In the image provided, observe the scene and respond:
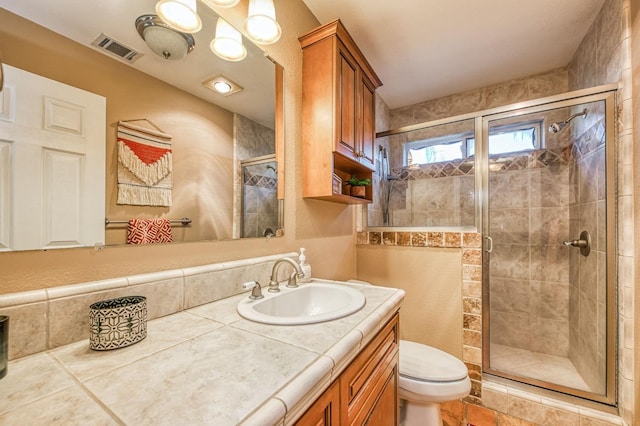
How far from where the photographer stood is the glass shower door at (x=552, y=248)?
58.9 inches

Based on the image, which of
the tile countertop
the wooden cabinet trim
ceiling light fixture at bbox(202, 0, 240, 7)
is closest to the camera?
the tile countertop

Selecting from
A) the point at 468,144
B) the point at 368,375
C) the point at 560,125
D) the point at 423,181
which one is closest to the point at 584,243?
the point at 560,125

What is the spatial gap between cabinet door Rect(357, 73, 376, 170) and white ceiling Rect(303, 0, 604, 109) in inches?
14.3

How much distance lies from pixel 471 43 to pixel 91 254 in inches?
97.6

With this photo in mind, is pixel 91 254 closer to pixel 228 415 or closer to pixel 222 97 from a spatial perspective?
pixel 228 415

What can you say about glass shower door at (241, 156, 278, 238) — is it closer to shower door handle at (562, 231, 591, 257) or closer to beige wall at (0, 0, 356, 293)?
beige wall at (0, 0, 356, 293)

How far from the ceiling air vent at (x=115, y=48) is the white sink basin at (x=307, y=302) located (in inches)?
32.3

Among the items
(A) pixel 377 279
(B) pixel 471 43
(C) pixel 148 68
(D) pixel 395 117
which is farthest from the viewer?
(D) pixel 395 117

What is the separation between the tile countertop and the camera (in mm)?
380

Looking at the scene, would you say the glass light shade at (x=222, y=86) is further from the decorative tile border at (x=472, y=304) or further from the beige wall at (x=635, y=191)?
the beige wall at (x=635, y=191)

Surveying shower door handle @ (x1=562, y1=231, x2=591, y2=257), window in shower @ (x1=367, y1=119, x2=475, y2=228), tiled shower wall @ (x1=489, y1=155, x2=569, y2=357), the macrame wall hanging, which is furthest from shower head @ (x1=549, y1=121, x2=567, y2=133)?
the macrame wall hanging

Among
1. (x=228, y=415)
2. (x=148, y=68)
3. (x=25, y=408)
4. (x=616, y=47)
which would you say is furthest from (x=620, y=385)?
(x=148, y=68)

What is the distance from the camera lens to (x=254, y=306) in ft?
2.87

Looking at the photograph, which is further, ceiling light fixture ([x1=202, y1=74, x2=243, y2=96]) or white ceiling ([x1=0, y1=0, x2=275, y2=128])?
ceiling light fixture ([x1=202, y1=74, x2=243, y2=96])
